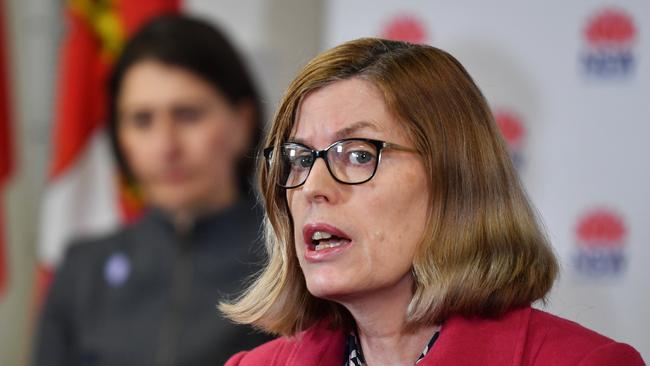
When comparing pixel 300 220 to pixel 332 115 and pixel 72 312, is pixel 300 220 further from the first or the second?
pixel 72 312

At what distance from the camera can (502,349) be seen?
1530 mm

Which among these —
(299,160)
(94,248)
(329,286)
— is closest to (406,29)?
(94,248)

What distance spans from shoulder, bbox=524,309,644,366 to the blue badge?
5.39 ft

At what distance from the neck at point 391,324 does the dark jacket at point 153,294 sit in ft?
3.38

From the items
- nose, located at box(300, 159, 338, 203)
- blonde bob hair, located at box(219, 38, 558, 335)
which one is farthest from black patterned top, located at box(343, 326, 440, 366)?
nose, located at box(300, 159, 338, 203)

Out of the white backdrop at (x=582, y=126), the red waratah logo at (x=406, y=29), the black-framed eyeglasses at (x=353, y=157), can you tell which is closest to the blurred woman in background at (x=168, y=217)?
the red waratah logo at (x=406, y=29)

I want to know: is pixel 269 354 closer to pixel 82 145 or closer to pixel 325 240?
pixel 325 240

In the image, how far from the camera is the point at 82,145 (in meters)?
3.66

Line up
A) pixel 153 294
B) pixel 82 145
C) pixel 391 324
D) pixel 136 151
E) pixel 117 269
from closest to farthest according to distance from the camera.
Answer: pixel 391 324
pixel 153 294
pixel 117 269
pixel 136 151
pixel 82 145

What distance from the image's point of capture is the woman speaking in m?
1.54

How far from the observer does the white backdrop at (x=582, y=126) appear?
8.36 ft

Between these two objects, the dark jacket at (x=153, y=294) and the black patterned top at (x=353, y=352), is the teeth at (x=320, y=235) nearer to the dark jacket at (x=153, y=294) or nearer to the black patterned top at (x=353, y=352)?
the black patterned top at (x=353, y=352)

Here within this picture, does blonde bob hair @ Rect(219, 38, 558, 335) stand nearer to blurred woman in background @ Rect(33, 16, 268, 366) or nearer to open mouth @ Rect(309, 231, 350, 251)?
open mouth @ Rect(309, 231, 350, 251)

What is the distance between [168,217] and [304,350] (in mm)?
1328
